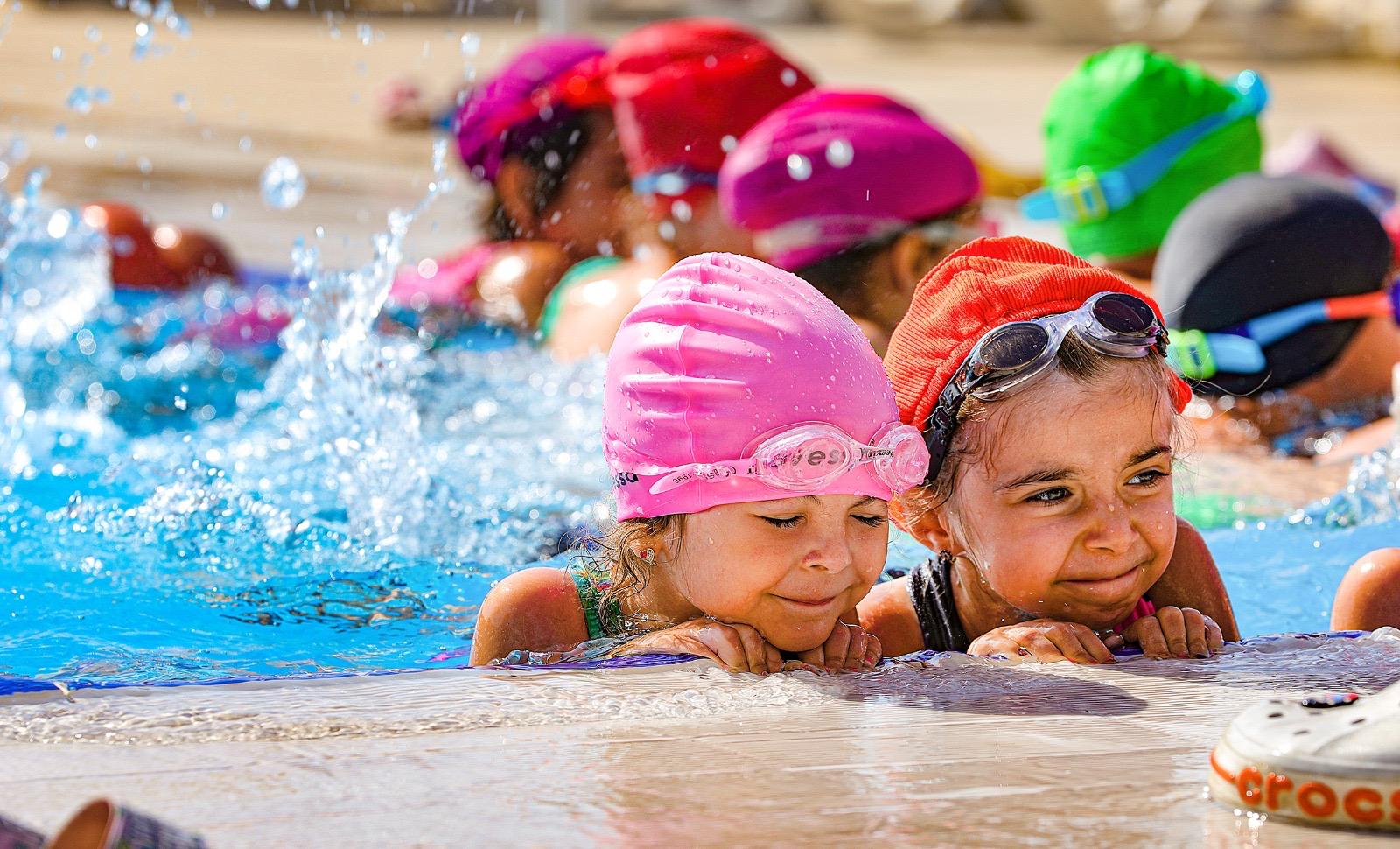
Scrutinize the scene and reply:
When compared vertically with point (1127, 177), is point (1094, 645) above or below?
below

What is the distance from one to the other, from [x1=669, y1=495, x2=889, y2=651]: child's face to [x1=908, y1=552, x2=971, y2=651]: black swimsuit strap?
396 mm

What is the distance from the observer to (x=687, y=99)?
6.25m

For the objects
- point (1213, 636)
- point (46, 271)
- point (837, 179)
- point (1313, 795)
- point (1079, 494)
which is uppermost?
point (46, 271)

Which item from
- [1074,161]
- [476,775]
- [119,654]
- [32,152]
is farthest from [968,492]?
[32,152]

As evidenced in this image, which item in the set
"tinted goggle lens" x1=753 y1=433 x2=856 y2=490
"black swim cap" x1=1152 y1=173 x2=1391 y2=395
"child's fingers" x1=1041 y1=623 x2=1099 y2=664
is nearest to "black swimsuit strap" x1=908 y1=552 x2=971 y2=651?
"child's fingers" x1=1041 y1=623 x2=1099 y2=664

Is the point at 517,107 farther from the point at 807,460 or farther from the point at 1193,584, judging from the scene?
the point at 807,460

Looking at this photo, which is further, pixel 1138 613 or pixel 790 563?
pixel 1138 613

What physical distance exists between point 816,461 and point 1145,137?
3.61 metres

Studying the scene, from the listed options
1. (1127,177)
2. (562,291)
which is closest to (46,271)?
(562,291)

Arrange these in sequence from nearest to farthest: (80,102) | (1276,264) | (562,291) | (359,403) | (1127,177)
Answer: (1276,264), (359,403), (1127,177), (562,291), (80,102)

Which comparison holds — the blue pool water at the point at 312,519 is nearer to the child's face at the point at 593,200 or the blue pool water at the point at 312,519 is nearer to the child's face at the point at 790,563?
the child's face at the point at 790,563

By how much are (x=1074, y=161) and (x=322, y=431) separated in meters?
2.85

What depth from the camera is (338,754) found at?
2260 mm

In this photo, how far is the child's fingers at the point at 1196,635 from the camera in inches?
116
